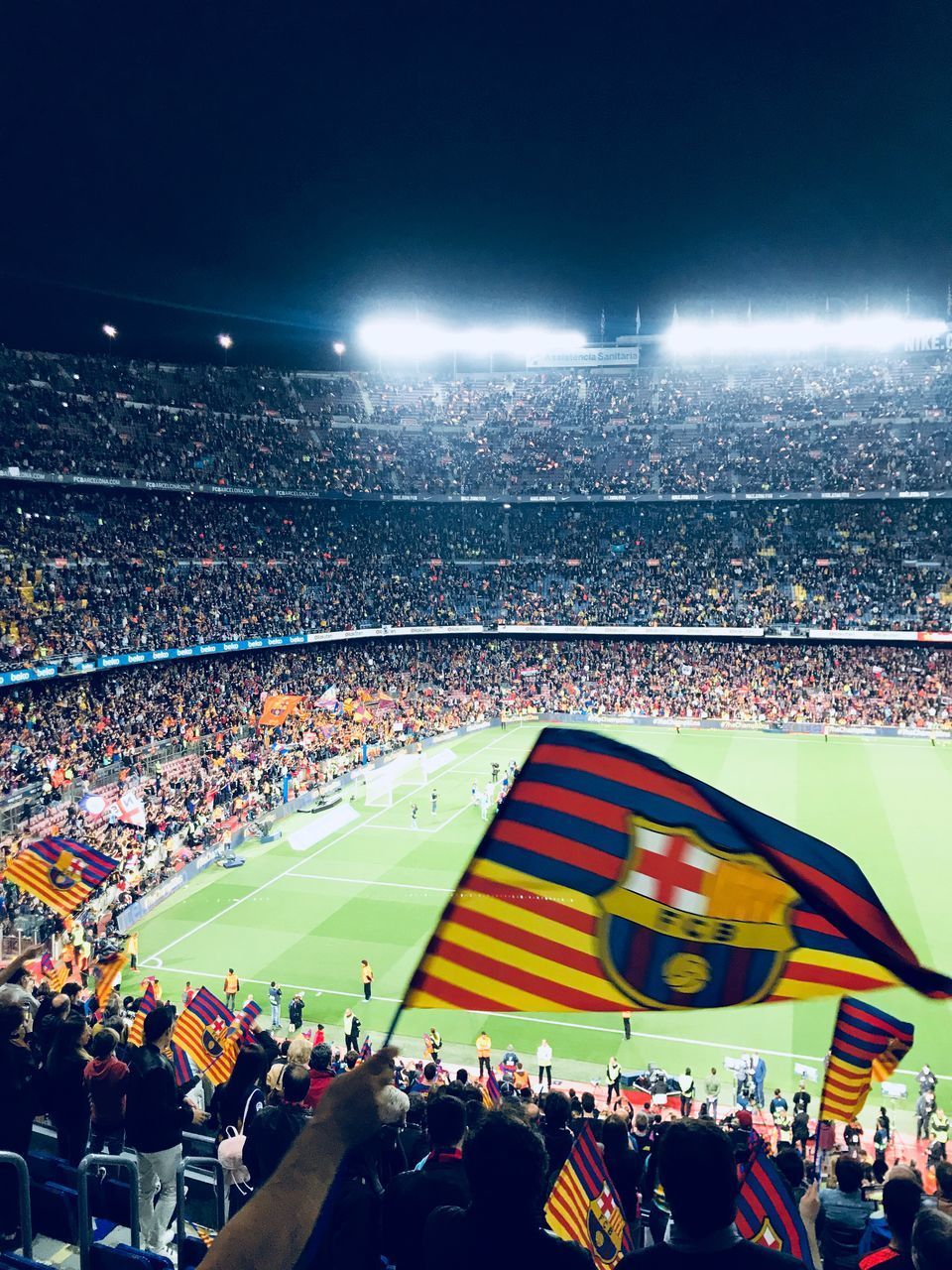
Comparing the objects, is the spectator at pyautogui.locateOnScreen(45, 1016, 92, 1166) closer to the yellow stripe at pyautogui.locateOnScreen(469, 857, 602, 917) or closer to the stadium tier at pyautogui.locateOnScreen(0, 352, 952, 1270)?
the stadium tier at pyautogui.locateOnScreen(0, 352, 952, 1270)

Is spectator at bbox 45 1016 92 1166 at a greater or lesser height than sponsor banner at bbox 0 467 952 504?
lesser

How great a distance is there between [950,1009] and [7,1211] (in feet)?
67.5

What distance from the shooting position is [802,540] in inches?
2571

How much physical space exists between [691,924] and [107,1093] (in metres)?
5.33

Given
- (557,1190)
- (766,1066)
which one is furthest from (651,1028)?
(557,1190)

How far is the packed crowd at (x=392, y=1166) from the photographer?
286 centimetres

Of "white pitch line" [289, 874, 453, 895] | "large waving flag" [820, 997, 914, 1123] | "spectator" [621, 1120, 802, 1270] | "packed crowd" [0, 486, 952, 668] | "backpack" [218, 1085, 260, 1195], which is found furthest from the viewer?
"packed crowd" [0, 486, 952, 668]

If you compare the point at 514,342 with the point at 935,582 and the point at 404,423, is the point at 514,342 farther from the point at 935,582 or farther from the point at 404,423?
the point at 935,582

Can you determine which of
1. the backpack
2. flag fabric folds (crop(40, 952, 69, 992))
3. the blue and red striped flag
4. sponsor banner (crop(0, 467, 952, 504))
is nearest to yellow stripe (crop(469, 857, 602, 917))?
the backpack

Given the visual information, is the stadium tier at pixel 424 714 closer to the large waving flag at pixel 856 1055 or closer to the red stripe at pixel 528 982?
the red stripe at pixel 528 982

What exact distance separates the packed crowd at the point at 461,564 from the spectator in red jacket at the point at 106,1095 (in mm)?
38558

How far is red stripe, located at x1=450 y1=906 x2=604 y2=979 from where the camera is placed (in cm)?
555

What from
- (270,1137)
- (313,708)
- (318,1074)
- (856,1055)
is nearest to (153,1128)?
(270,1137)

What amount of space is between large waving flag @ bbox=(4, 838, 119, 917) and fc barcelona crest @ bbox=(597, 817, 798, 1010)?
14981mm
